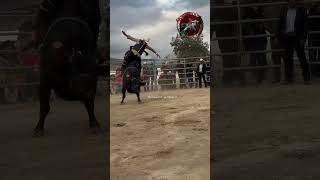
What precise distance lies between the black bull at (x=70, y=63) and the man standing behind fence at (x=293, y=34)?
3742 millimetres

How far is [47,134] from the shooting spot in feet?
15.0

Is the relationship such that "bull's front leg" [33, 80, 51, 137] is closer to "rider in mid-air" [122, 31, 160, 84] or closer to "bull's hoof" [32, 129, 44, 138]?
"bull's hoof" [32, 129, 44, 138]

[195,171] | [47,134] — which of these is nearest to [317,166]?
[195,171]

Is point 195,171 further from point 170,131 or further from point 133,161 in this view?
point 170,131

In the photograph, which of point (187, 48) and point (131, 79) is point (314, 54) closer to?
point (131, 79)

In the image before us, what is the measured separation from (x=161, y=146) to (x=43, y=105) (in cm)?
102

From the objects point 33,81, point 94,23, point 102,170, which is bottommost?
point 102,170

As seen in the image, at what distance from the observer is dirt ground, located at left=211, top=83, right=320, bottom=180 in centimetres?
355

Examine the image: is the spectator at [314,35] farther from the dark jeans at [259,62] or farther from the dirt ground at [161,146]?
the dirt ground at [161,146]

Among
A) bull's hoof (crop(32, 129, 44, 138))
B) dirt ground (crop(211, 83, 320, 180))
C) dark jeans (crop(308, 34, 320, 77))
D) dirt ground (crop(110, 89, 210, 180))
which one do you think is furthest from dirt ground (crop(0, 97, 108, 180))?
dark jeans (crop(308, 34, 320, 77))

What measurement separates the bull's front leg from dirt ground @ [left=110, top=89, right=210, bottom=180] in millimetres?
575

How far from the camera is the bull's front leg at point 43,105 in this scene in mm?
4438

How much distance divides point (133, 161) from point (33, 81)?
8.42ft

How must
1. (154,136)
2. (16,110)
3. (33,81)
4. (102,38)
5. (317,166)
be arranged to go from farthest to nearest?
(33,81)
(16,110)
(154,136)
(102,38)
(317,166)
